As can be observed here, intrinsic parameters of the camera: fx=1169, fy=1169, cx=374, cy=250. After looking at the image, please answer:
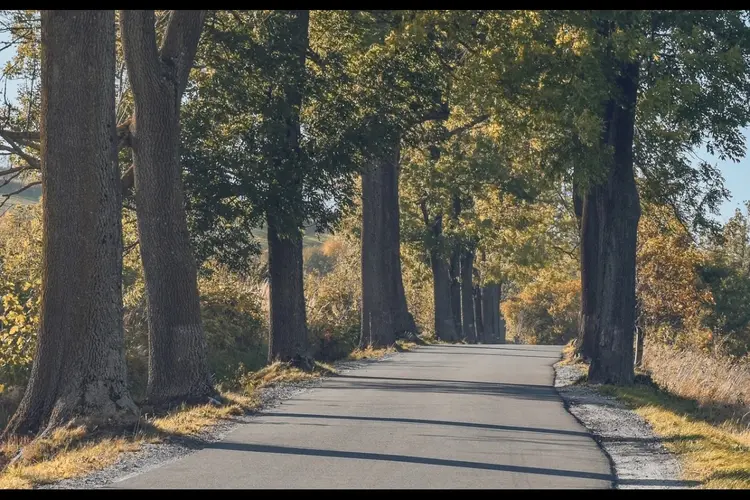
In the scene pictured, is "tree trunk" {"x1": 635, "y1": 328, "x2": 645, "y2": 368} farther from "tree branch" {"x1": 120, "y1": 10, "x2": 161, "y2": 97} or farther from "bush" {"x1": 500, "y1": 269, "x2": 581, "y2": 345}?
"bush" {"x1": 500, "y1": 269, "x2": 581, "y2": 345}

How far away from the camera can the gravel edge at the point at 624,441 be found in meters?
11.3

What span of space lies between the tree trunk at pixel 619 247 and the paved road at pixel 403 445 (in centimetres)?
187

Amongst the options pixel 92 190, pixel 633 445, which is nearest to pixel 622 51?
pixel 633 445

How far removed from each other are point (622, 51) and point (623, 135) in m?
3.60

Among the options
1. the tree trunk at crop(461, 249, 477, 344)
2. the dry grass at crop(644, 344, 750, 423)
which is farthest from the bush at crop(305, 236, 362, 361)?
the tree trunk at crop(461, 249, 477, 344)

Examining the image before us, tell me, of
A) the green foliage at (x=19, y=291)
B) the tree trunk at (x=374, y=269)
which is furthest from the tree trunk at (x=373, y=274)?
the green foliage at (x=19, y=291)

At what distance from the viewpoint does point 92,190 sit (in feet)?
50.0

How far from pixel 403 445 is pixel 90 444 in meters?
3.57

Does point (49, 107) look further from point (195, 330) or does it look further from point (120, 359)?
point (195, 330)

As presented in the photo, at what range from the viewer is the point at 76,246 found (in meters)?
15.1

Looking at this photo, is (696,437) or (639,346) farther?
(639,346)

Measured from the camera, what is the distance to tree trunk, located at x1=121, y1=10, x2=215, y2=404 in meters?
18.2

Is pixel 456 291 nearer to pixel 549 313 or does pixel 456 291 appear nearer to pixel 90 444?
pixel 549 313

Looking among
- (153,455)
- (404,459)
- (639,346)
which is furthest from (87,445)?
(639,346)
